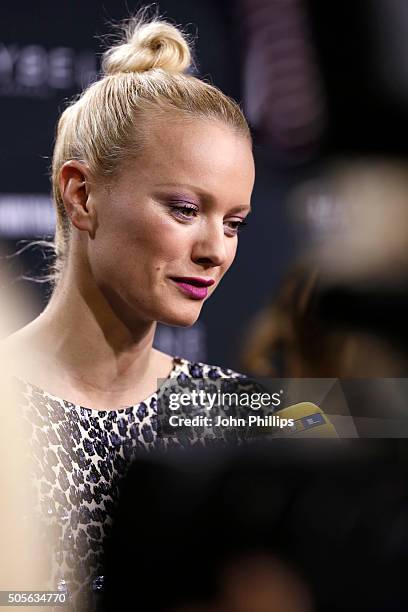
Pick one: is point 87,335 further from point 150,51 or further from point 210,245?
point 150,51

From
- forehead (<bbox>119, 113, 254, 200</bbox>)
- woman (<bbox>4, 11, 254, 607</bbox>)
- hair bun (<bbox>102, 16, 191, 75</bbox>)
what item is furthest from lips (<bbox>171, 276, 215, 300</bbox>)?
hair bun (<bbox>102, 16, 191, 75</bbox>)

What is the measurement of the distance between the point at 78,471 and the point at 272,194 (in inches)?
16.5

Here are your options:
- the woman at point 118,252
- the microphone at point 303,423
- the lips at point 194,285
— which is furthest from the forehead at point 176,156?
the microphone at point 303,423

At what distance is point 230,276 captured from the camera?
1.18m

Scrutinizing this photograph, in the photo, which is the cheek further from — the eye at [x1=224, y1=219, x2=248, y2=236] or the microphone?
the microphone

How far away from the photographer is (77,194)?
1141 mm

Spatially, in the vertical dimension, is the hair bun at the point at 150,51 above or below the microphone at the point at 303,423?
above

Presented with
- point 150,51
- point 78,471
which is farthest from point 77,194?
point 78,471

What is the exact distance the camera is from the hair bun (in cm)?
114

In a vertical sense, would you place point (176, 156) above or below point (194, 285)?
above

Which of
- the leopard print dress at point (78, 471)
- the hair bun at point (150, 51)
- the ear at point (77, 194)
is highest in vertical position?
the hair bun at point (150, 51)

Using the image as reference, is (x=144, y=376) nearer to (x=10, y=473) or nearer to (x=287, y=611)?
(x=10, y=473)

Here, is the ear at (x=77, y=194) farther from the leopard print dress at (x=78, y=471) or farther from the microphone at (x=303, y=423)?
the microphone at (x=303, y=423)

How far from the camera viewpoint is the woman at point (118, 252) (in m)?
1.12
